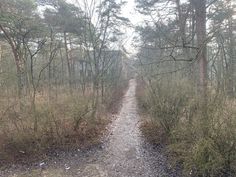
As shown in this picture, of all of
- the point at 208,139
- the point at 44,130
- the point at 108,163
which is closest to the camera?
the point at 208,139

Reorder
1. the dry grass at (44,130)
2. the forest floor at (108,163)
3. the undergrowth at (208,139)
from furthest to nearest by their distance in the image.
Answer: the dry grass at (44,130), the forest floor at (108,163), the undergrowth at (208,139)

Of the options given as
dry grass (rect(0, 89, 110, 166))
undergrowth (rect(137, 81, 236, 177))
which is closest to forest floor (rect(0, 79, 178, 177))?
dry grass (rect(0, 89, 110, 166))

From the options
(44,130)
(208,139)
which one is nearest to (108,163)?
(44,130)

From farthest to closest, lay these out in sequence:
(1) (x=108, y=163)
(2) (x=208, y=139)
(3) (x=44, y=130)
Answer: (3) (x=44, y=130) < (1) (x=108, y=163) < (2) (x=208, y=139)

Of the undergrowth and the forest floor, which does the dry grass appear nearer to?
the forest floor

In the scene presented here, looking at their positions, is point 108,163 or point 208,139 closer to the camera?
point 208,139

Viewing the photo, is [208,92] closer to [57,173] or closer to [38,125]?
[57,173]

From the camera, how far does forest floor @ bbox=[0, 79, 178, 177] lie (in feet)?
24.0

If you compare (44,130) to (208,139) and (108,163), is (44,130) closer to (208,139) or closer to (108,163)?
(108,163)

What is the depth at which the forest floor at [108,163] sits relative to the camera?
7.30 meters

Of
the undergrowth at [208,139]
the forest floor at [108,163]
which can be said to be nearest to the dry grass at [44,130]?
the forest floor at [108,163]

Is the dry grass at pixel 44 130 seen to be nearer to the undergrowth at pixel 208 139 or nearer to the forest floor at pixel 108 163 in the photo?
the forest floor at pixel 108 163

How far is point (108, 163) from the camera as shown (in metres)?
8.07

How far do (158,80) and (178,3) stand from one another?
11.3 feet
